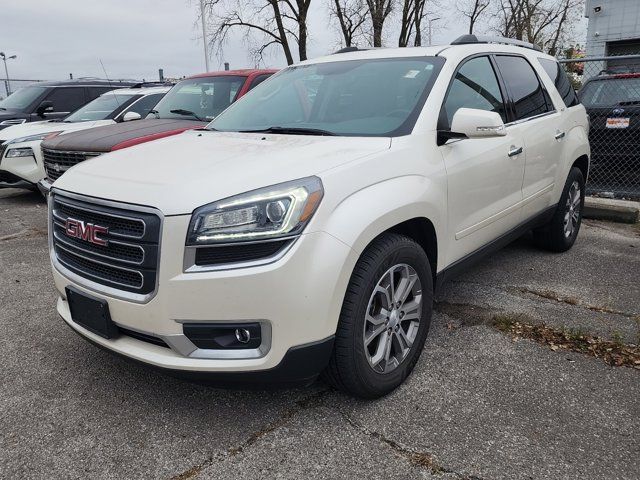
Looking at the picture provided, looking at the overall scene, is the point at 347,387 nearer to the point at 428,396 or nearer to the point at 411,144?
the point at 428,396

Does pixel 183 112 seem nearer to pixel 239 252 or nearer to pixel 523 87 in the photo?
pixel 523 87

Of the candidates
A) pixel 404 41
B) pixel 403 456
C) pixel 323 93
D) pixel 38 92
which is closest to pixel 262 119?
pixel 323 93

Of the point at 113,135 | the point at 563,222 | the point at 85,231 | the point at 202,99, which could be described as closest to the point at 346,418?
the point at 85,231

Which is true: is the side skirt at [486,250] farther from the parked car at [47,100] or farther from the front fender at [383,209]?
the parked car at [47,100]

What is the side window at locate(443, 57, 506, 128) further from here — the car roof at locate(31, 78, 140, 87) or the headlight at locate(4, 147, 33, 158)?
the car roof at locate(31, 78, 140, 87)

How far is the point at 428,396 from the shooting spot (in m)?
2.77

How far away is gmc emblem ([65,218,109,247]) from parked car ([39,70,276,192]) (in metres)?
2.88

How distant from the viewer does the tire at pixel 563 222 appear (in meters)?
4.84

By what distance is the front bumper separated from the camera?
2.17 metres

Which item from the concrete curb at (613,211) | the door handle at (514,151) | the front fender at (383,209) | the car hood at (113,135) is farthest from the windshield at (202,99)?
the concrete curb at (613,211)

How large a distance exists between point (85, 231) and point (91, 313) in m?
0.38

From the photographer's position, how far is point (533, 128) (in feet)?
13.4

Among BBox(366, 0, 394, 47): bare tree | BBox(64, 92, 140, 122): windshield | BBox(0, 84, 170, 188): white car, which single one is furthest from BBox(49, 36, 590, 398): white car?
BBox(366, 0, 394, 47): bare tree

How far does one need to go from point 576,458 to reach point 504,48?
3092 mm
